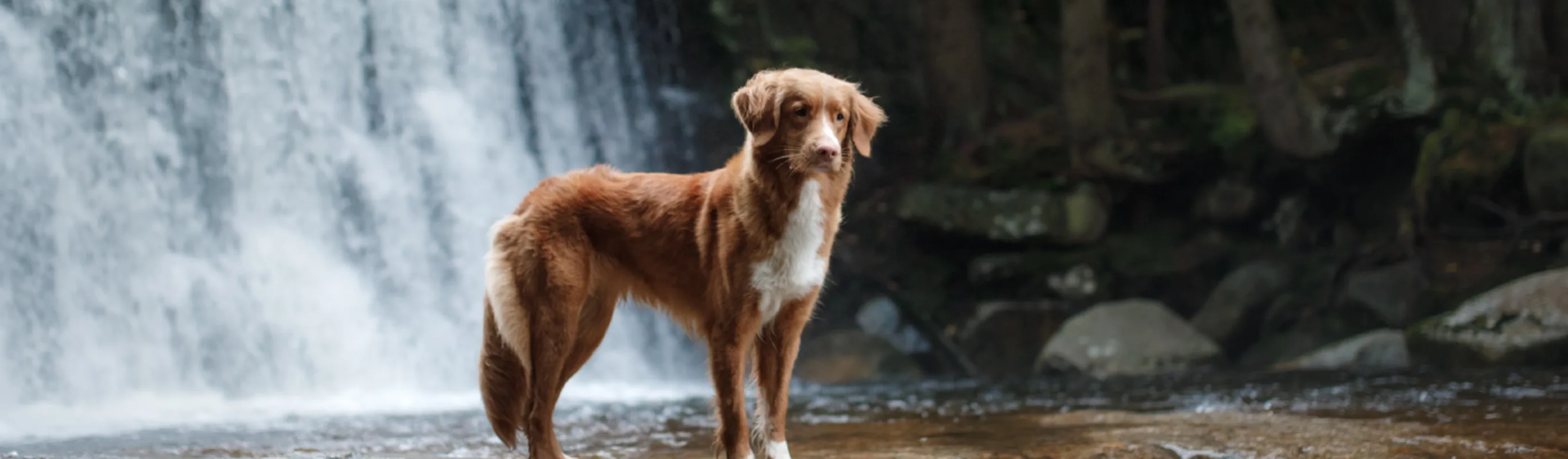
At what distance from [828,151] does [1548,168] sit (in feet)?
28.3

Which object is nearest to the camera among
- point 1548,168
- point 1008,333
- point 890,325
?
point 1548,168

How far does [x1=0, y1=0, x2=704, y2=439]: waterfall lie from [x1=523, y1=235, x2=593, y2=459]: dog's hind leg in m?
4.57

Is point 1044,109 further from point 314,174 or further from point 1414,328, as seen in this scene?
point 314,174

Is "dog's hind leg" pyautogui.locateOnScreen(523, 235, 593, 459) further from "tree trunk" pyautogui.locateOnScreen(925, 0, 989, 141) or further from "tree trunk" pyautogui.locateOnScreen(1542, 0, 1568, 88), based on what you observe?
"tree trunk" pyautogui.locateOnScreen(1542, 0, 1568, 88)

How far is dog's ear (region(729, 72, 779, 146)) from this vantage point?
147 inches

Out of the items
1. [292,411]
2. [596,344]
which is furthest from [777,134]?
[292,411]

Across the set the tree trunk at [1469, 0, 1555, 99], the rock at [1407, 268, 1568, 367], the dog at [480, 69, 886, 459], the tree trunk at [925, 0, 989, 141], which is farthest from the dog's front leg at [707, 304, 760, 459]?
the tree trunk at [1469, 0, 1555, 99]

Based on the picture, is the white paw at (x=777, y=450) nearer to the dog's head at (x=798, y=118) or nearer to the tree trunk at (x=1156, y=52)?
the dog's head at (x=798, y=118)

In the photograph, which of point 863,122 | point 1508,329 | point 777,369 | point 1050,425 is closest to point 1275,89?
point 1508,329

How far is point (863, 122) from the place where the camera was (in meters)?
3.92

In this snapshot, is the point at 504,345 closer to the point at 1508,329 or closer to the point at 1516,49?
the point at 1508,329

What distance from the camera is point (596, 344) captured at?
4.46 meters

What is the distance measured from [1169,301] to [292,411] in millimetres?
7837

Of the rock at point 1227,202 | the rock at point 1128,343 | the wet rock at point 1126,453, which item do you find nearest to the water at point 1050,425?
the wet rock at point 1126,453
